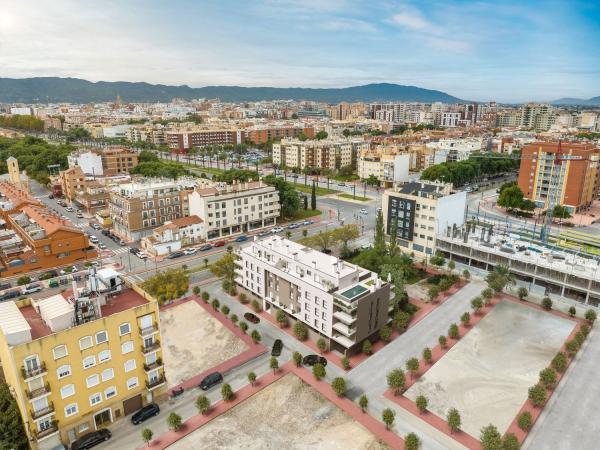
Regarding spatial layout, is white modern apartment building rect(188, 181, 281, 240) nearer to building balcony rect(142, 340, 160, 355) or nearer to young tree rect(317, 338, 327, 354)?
young tree rect(317, 338, 327, 354)

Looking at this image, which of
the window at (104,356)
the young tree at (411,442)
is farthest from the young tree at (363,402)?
the window at (104,356)

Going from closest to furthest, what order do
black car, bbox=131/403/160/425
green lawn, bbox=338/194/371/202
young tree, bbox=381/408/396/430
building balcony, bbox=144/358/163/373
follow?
young tree, bbox=381/408/396/430, black car, bbox=131/403/160/425, building balcony, bbox=144/358/163/373, green lawn, bbox=338/194/371/202

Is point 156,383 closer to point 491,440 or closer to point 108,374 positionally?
point 108,374

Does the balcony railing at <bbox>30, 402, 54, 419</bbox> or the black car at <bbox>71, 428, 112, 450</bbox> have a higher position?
the balcony railing at <bbox>30, 402, 54, 419</bbox>

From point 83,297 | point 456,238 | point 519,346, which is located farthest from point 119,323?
point 456,238

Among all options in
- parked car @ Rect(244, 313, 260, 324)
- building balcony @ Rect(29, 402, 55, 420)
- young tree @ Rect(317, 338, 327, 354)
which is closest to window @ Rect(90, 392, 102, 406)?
building balcony @ Rect(29, 402, 55, 420)

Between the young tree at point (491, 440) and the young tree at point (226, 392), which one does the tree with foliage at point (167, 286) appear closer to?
the young tree at point (226, 392)
